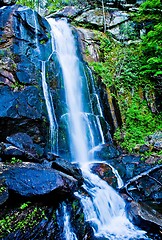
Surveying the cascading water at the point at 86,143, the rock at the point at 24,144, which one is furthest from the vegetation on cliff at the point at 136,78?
the rock at the point at 24,144

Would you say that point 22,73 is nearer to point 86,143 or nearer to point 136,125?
point 86,143

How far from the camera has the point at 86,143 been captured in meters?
9.22

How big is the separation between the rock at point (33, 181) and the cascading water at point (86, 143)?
2.99 ft

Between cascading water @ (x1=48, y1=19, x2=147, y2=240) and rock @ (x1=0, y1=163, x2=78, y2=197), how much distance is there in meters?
0.91

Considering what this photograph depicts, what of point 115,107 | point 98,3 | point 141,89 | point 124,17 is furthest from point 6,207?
point 98,3

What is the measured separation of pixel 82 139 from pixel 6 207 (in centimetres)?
556

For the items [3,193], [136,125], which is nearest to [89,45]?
[136,125]

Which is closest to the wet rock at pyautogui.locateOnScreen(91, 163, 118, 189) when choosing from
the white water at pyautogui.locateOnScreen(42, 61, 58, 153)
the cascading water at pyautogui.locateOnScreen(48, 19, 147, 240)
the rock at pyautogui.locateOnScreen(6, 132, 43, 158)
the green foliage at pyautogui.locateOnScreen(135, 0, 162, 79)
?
the cascading water at pyautogui.locateOnScreen(48, 19, 147, 240)

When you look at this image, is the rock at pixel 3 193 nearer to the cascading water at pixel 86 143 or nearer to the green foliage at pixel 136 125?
the cascading water at pixel 86 143

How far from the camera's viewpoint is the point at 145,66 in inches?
474

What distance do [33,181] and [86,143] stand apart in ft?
16.1

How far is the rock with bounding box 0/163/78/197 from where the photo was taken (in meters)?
4.23

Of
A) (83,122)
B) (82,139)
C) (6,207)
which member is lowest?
(82,139)

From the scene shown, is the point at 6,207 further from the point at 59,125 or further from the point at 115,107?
the point at 115,107
